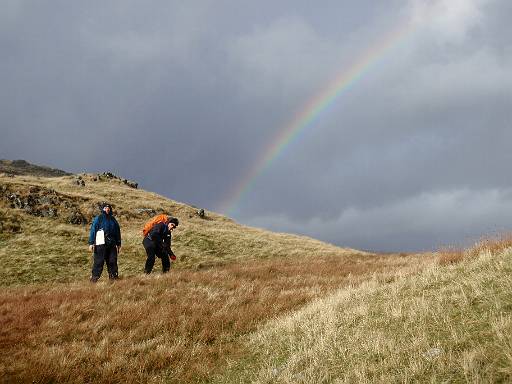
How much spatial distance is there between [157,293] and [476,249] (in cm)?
861

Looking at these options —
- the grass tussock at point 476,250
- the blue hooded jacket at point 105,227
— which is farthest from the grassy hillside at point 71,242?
the grass tussock at point 476,250

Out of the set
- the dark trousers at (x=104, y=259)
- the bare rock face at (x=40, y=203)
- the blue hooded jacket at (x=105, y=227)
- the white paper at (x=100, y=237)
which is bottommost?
the dark trousers at (x=104, y=259)

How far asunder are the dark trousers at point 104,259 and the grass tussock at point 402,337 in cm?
816

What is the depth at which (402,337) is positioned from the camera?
5.76 meters

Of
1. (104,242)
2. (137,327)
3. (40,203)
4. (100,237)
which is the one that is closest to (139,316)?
(137,327)

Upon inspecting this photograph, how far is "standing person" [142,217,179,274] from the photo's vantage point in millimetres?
16453

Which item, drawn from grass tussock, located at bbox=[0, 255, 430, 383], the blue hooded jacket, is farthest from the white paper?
grass tussock, located at bbox=[0, 255, 430, 383]

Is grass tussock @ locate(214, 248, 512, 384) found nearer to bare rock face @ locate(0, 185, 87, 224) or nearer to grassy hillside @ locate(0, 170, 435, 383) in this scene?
grassy hillside @ locate(0, 170, 435, 383)

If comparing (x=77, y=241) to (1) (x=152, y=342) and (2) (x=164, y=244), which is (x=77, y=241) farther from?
(1) (x=152, y=342)

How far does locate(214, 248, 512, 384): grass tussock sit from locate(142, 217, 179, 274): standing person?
9018 mm

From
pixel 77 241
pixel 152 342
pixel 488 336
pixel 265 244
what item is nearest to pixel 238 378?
pixel 152 342

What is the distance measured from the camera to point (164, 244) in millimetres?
16781

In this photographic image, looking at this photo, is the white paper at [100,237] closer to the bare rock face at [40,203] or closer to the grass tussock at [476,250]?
the grass tussock at [476,250]

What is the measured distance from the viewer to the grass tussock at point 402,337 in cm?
458
